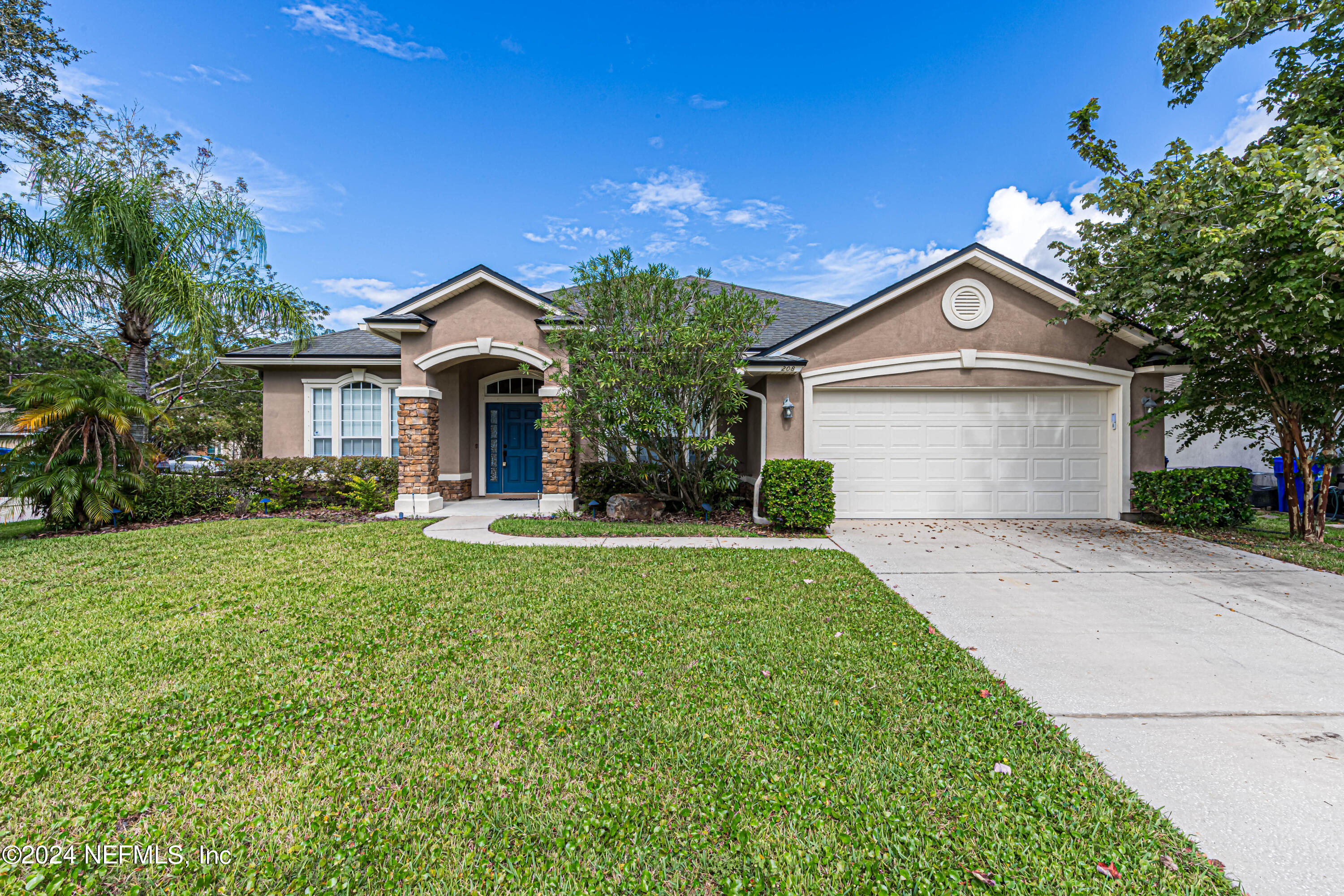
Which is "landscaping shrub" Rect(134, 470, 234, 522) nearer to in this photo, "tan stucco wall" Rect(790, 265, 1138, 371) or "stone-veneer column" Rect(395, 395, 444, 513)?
"stone-veneer column" Rect(395, 395, 444, 513)

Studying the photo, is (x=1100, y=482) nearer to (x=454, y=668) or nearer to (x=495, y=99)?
(x=454, y=668)

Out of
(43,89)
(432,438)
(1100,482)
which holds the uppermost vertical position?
(43,89)

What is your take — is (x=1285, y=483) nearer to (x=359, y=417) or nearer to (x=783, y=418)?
(x=783, y=418)

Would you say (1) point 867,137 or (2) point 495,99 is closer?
(2) point 495,99

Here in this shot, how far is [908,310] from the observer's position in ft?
31.1

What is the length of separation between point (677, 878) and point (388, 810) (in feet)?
3.99

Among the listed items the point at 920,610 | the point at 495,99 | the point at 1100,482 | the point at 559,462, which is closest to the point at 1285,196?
the point at 1100,482

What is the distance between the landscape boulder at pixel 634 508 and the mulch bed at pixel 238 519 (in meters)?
4.12

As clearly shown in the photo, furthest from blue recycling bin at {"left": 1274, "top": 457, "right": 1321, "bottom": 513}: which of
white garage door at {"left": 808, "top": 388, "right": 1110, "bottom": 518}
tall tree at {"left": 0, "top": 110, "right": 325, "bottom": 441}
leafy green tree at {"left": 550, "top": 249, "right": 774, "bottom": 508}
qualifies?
tall tree at {"left": 0, "top": 110, "right": 325, "bottom": 441}

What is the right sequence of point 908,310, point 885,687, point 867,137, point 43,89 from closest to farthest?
point 885,687 < point 908,310 < point 43,89 < point 867,137

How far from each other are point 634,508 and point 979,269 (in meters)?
7.27

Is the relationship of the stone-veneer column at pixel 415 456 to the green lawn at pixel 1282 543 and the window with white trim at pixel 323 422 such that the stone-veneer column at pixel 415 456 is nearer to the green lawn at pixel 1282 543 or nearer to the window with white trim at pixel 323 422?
→ the window with white trim at pixel 323 422

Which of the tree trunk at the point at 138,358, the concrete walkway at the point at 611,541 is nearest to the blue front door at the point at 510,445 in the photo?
the concrete walkway at the point at 611,541

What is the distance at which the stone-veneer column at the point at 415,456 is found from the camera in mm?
10031
